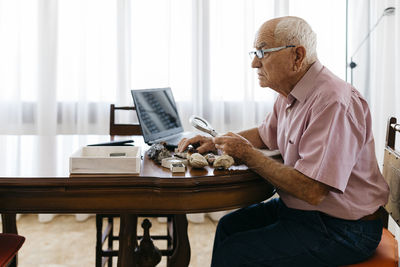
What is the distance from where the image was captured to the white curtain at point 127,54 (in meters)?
3.17

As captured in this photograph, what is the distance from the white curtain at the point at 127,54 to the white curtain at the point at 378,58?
134 millimetres

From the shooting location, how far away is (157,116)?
1983 mm

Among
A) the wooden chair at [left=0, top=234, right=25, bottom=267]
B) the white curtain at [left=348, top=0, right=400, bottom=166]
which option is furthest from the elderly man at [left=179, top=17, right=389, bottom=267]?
the white curtain at [left=348, top=0, right=400, bottom=166]

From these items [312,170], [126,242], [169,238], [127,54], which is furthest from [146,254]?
[127,54]

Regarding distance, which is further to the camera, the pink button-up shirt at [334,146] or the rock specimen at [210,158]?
the rock specimen at [210,158]

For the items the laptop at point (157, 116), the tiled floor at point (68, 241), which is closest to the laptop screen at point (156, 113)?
the laptop at point (157, 116)

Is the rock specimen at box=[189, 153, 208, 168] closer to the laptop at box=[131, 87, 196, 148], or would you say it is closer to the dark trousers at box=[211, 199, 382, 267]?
the dark trousers at box=[211, 199, 382, 267]

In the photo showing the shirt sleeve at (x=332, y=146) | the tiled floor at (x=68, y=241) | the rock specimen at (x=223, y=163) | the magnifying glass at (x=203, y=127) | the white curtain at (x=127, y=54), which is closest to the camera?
the shirt sleeve at (x=332, y=146)

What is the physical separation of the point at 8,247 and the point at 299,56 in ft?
3.84

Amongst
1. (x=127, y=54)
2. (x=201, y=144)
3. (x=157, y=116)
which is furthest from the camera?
(x=127, y=54)

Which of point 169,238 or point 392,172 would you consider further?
point 169,238

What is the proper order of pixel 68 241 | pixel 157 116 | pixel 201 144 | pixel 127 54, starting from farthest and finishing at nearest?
pixel 127 54 < pixel 68 241 < pixel 157 116 < pixel 201 144

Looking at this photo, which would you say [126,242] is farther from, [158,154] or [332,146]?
[332,146]

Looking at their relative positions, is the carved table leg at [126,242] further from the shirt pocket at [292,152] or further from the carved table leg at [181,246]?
the shirt pocket at [292,152]
